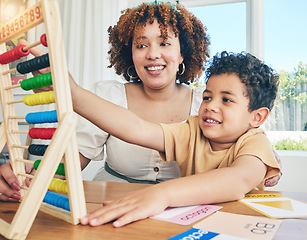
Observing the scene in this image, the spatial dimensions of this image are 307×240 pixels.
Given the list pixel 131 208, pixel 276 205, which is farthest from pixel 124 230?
pixel 276 205

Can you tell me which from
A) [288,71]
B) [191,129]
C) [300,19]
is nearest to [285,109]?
[288,71]

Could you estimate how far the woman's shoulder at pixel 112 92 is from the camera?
1562 mm

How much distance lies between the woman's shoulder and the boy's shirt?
47 centimetres

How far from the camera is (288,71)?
302 centimetres

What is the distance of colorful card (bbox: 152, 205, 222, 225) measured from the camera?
0.63 metres

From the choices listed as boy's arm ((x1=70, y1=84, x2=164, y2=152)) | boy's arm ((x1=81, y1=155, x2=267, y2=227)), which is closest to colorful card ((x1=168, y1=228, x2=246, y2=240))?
boy's arm ((x1=81, y1=155, x2=267, y2=227))

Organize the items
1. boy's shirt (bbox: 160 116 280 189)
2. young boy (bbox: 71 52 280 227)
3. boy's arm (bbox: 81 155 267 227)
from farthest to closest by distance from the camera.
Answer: boy's shirt (bbox: 160 116 280 189) → young boy (bbox: 71 52 280 227) → boy's arm (bbox: 81 155 267 227)

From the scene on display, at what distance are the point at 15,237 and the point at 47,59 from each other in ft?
1.08

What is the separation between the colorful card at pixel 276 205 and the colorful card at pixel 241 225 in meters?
0.06

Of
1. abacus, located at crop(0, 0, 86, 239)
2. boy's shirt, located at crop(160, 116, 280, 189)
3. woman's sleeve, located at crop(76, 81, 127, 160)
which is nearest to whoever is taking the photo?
abacus, located at crop(0, 0, 86, 239)

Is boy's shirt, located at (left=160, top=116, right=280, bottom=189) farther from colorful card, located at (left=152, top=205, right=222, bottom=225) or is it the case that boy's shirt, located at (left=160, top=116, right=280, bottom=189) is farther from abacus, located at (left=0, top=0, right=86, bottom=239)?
abacus, located at (left=0, top=0, right=86, bottom=239)

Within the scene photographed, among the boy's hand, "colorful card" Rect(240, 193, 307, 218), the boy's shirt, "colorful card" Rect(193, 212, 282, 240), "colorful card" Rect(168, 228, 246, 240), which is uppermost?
the boy's shirt

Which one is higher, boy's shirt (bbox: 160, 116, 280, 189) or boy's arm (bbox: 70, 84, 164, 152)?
boy's arm (bbox: 70, 84, 164, 152)

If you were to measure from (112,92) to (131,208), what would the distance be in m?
1.00
